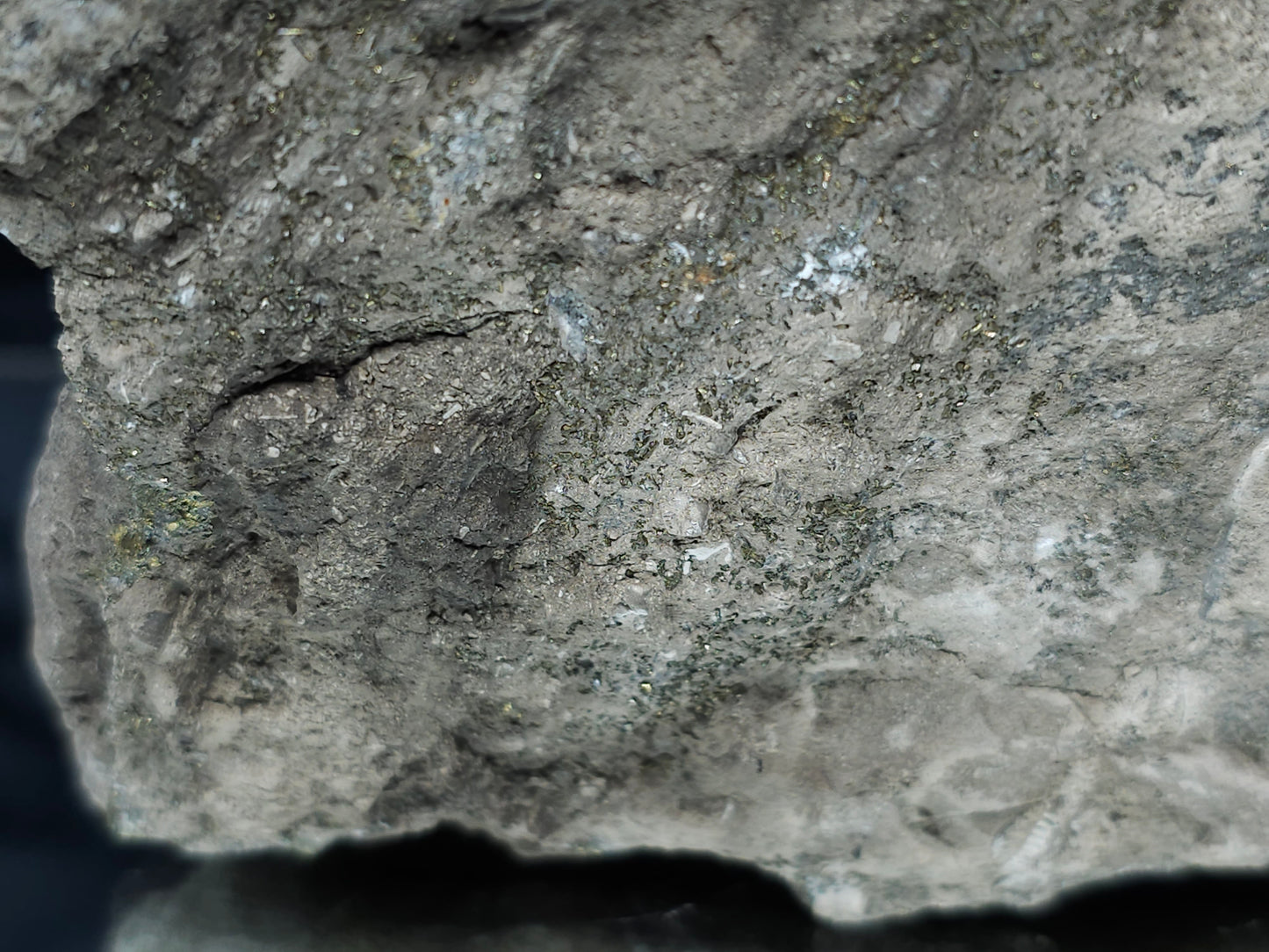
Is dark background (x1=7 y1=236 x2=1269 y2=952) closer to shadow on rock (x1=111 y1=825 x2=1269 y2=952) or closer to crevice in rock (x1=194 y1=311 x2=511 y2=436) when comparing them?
shadow on rock (x1=111 y1=825 x2=1269 y2=952)

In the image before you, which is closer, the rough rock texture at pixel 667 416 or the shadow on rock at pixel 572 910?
the rough rock texture at pixel 667 416

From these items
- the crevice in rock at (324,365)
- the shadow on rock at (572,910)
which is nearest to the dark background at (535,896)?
the shadow on rock at (572,910)

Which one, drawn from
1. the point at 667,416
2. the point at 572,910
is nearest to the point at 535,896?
the point at 572,910

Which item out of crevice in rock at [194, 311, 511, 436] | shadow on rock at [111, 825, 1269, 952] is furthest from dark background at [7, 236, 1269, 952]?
crevice in rock at [194, 311, 511, 436]

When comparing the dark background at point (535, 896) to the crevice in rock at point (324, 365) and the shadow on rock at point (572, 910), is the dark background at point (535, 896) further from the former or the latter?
the crevice in rock at point (324, 365)

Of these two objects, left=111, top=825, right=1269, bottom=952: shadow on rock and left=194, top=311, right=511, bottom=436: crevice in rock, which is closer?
left=194, top=311, right=511, bottom=436: crevice in rock

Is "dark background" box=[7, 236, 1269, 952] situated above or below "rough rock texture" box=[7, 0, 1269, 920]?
below
